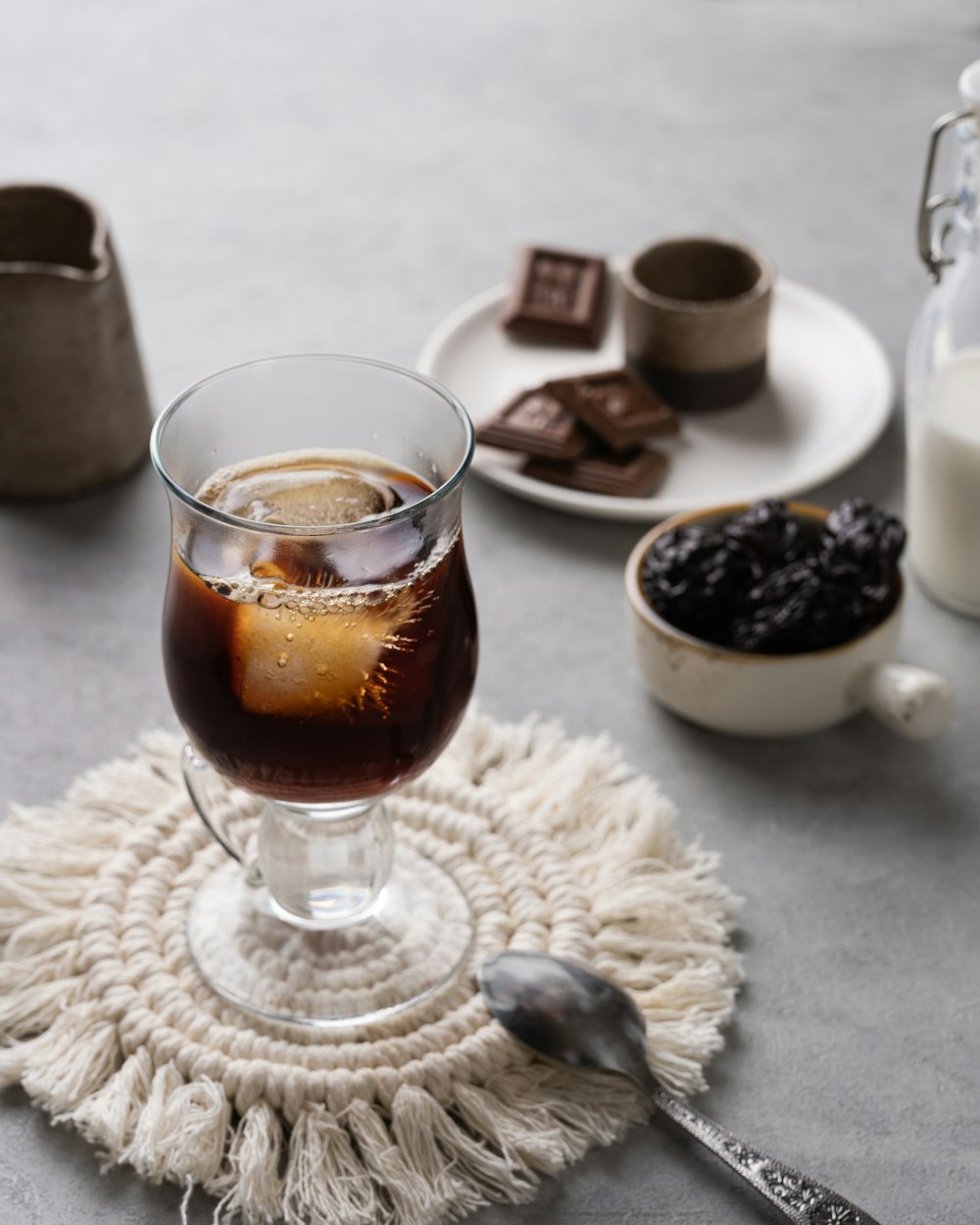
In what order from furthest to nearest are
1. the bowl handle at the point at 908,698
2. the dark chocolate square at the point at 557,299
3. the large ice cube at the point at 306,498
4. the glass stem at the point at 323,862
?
the dark chocolate square at the point at 557,299, the bowl handle at the point at 908,698, the glass stem at the point at 323,862, the large ice cube at the point at 306,498

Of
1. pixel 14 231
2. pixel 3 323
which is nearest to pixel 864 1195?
pixel 3 323

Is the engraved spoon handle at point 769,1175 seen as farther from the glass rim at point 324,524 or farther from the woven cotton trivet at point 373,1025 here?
the glass rim at point 324,524

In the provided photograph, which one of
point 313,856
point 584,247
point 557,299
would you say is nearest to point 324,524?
point 313,856

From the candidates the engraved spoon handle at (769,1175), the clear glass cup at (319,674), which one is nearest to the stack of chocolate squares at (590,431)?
the clear glass cup at (319,674)

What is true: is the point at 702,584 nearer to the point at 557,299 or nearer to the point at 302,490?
the point at 302,490

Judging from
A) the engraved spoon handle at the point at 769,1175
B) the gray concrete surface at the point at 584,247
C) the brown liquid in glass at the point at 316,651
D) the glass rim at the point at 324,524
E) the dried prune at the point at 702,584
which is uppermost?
the glass rim at the point at 324,524

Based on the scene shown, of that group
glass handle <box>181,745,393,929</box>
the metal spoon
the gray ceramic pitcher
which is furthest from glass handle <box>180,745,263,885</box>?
the gray ceramic pitcher

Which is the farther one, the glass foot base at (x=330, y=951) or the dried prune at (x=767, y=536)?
the dried prune at (x=767, y=536)

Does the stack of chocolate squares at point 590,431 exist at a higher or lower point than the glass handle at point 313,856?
lower
